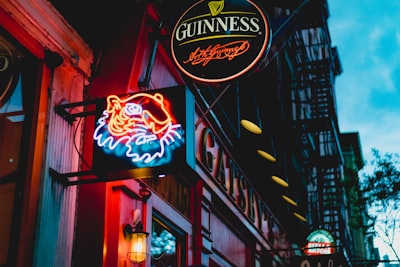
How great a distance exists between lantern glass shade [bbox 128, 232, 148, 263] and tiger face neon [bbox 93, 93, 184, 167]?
1581mm

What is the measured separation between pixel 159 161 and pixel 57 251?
5.50 feet

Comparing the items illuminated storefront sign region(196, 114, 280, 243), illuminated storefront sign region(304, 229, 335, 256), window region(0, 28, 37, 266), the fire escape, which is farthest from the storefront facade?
the fire escape

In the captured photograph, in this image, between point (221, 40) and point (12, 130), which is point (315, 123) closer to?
point (221, 40)

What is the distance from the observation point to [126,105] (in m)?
7.30

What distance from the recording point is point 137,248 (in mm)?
8156

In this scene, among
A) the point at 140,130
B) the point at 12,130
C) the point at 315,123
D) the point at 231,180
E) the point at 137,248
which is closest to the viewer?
the point at 140,130

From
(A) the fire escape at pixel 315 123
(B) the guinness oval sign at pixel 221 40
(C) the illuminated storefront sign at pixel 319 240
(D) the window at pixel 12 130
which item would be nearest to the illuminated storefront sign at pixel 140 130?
(D) the window at pixel 12 130

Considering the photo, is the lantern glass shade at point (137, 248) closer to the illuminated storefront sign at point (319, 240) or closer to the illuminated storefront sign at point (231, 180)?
the illuminated storefront sign at point (231, 180)

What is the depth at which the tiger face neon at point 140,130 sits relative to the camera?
22.6 feet

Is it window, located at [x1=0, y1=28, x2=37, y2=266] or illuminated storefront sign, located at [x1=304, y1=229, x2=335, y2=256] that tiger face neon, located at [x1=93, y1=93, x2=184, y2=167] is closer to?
window, located at [x1=0, y1=28, x2=37, y2=266]

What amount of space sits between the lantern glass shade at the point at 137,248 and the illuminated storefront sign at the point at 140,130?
4.95ft
